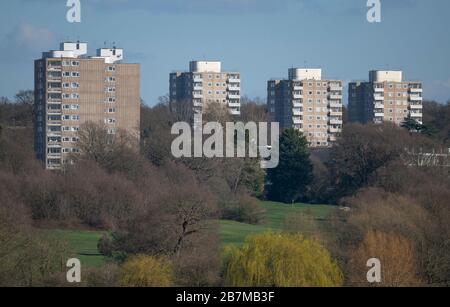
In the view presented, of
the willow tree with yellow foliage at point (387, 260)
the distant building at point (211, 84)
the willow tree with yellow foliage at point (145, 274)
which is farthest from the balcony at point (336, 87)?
the willow tree with yellow foliage at point (145, 274)

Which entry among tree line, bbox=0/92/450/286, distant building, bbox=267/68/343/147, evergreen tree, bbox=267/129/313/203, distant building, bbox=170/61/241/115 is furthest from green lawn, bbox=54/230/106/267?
distant building, bbox=170/61/241/115

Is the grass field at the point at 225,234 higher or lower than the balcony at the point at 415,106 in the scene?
lower

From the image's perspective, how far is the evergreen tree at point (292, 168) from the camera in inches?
2729

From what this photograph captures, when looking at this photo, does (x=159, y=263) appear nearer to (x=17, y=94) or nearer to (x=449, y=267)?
(x=449, y=267)

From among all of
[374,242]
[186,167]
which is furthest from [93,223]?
[374,242]

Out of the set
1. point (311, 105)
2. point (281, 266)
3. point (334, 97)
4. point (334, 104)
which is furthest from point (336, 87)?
point (281, 266)

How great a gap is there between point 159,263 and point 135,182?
78.1 feet

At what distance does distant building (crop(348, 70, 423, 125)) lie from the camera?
9956cm

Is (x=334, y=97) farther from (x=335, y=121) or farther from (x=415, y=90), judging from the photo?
(x=415, y=90)

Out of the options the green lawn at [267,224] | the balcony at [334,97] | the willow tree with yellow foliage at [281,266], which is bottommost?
the green lawn at [267,224]

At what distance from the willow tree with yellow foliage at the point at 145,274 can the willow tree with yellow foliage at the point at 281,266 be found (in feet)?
7.16

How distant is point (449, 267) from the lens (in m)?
32.1

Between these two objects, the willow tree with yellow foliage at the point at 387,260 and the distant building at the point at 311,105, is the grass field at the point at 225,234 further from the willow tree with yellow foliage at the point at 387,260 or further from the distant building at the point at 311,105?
the distant building at the point at 311,105

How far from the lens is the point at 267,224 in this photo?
54219 millimetres
